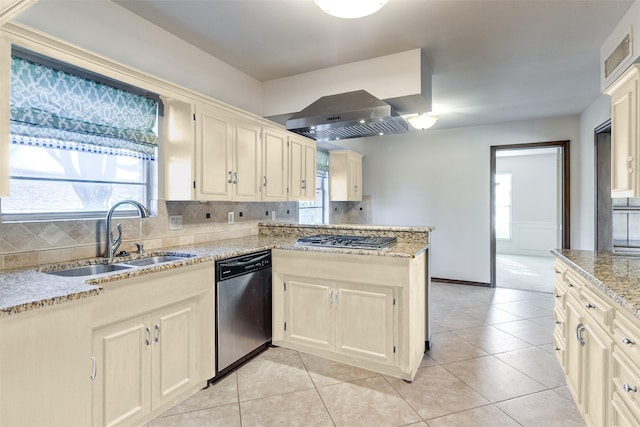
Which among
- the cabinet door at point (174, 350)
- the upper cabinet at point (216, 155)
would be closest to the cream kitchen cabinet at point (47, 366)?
the cabinet door at point (174, 350)

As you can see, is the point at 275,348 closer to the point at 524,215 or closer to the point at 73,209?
the point at 73,209

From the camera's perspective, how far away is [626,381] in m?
1.25

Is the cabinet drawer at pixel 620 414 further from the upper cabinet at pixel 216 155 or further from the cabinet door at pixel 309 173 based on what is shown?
the cabinet door at pixel 309 173

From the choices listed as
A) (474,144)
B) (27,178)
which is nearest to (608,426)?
(27,178)

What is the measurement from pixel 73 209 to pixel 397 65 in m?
2.67

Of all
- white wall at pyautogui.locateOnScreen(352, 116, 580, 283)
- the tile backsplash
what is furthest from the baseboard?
the tile backsplash

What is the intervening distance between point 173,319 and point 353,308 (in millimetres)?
1253

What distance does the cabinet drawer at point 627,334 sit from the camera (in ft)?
3.88

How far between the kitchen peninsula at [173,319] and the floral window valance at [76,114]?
2.48ft

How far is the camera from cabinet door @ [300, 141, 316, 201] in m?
3.78

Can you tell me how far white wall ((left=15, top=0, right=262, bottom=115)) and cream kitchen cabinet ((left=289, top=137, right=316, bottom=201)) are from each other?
2.31ft

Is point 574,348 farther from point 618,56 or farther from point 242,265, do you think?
point 242,265

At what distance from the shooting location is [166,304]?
1.87 m

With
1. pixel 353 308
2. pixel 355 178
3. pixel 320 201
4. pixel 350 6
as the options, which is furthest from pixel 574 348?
pixel 355 178
